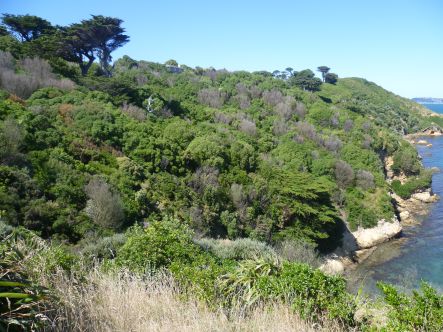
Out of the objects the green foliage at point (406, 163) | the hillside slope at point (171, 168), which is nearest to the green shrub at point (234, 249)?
the hillside slope at point (171, 168)

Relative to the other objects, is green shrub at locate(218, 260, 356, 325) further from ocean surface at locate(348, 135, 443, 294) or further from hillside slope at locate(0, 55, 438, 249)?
ocean surface at locate(348, 135, 443, 294)

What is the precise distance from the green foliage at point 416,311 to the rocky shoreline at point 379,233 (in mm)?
16170

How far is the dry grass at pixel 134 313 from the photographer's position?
3.91m

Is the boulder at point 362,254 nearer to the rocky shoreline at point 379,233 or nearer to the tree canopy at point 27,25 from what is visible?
the rocky shoreline at point 379,233

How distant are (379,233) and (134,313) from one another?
31921 mm

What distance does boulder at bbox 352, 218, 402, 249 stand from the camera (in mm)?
31391

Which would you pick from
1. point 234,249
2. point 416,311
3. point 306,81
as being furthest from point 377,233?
point 306,81

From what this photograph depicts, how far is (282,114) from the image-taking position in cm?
5159

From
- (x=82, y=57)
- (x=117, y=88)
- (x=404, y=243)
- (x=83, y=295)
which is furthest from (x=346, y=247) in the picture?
(x=82, y=57)

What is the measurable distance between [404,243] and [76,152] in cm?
2720

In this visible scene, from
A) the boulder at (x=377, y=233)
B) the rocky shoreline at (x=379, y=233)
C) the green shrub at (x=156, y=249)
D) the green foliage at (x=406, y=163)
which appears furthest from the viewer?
the green foliage at (x=406, y=163)

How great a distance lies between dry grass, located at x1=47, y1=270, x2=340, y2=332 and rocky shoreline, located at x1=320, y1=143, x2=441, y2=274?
1750 cm

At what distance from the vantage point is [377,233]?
32219 millimetres

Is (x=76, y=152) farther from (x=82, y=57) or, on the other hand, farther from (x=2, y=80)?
(x=82, y=57)
